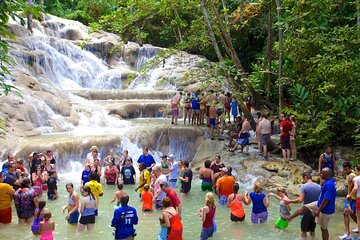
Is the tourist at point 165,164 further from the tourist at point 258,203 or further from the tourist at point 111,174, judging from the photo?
the tourist at point 258,203

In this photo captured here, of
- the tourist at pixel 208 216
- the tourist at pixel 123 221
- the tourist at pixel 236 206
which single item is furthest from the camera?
the tourist at pixel 236 206

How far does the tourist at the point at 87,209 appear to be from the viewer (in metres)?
7.94

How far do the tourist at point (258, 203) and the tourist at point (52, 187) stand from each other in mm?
5214

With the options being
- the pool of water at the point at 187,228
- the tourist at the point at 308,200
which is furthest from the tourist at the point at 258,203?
the tourist at the point at 308,200

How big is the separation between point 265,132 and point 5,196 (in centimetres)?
854

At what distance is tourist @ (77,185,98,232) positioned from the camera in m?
7.94

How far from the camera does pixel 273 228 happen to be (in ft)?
29.2

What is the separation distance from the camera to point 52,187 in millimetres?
11047

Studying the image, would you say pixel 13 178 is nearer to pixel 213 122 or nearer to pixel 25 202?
pixel 25 202

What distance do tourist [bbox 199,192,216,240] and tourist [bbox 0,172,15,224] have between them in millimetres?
4167

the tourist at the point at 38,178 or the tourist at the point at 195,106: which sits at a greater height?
the tourist at the point at 195,106

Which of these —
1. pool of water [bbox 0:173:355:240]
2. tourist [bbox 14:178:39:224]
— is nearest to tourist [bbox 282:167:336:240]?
pool of water [bbox 0:173:355:240]

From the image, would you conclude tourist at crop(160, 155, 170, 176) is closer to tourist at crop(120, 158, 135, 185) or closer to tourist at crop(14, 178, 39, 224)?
tourist at crop(120, 158, 135, 185)

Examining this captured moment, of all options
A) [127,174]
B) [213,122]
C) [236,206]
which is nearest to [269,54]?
[213,122]
